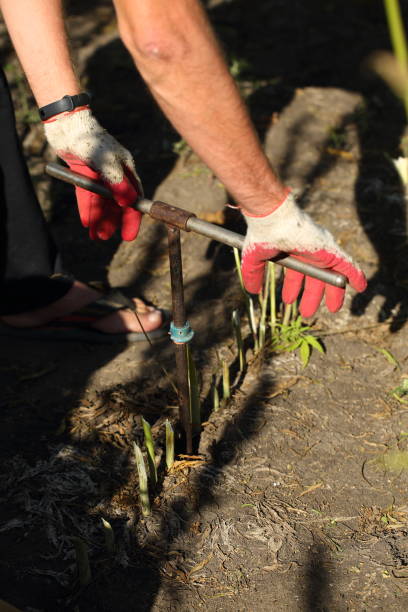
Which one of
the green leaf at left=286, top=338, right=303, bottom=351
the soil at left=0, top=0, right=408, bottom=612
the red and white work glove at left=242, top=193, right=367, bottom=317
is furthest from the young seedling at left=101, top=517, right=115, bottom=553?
the green leaf at left=286, top=338, right=303, bottom=351

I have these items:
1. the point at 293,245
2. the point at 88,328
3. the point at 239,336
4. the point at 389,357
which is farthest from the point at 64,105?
the point at 389,357

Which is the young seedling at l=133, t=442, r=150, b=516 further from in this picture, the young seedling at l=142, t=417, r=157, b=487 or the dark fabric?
the dark fabric

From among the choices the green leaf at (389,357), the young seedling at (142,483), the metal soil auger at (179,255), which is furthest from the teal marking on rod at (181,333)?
the green leaf at (389,357)

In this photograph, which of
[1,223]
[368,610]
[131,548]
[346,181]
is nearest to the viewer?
[368,610]

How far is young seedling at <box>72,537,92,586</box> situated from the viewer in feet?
5.69

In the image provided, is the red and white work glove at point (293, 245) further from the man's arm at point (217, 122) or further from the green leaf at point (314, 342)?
the green leaf at point (314, 342)

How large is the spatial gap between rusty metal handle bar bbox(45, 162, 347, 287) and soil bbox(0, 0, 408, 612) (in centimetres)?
73

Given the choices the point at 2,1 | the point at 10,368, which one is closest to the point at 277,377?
the point at 10,368

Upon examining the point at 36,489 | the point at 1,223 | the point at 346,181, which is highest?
the point at 1,223

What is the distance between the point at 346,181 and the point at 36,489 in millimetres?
2175

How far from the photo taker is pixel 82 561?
1.78 metres

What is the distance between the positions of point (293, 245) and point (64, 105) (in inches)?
32.1

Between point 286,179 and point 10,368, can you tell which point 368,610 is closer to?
point 10,368

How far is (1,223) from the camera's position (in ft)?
8.66
